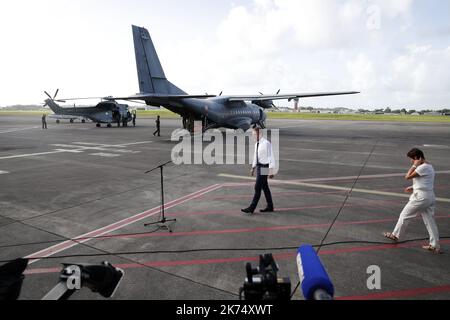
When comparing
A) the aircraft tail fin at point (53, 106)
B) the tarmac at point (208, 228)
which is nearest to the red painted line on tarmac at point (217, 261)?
the tarmac at point (208, 228)

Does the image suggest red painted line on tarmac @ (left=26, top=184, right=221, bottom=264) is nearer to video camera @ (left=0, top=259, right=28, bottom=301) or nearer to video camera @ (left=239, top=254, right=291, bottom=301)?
video camera @ (left=0, top=259, right=28, bottom=301)

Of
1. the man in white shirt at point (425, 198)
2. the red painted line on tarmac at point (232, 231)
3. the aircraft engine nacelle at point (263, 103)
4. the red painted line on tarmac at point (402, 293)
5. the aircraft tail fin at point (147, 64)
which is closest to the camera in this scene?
the red painted line on tarmac at point (402, 293)

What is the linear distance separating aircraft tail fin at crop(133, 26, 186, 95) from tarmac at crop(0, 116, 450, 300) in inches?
512

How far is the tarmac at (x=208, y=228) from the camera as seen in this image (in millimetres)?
4773

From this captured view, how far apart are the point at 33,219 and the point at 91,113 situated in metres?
39.8

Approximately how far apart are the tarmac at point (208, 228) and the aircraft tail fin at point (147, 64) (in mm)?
13011

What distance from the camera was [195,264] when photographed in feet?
17.5

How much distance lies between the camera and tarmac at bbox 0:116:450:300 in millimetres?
4773

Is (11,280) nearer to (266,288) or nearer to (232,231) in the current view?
(266,288)

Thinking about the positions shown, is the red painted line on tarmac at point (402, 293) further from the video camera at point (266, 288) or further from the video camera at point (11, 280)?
the video camera at point (11, 280)

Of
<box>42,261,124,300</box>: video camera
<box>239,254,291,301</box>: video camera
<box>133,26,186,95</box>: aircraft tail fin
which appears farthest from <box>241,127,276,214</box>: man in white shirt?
<box>133,26,186,95</box>: aircraft tail fin

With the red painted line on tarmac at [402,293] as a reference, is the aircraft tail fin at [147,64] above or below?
above

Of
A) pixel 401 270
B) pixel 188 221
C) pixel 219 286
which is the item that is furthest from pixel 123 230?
pixel 401 270
